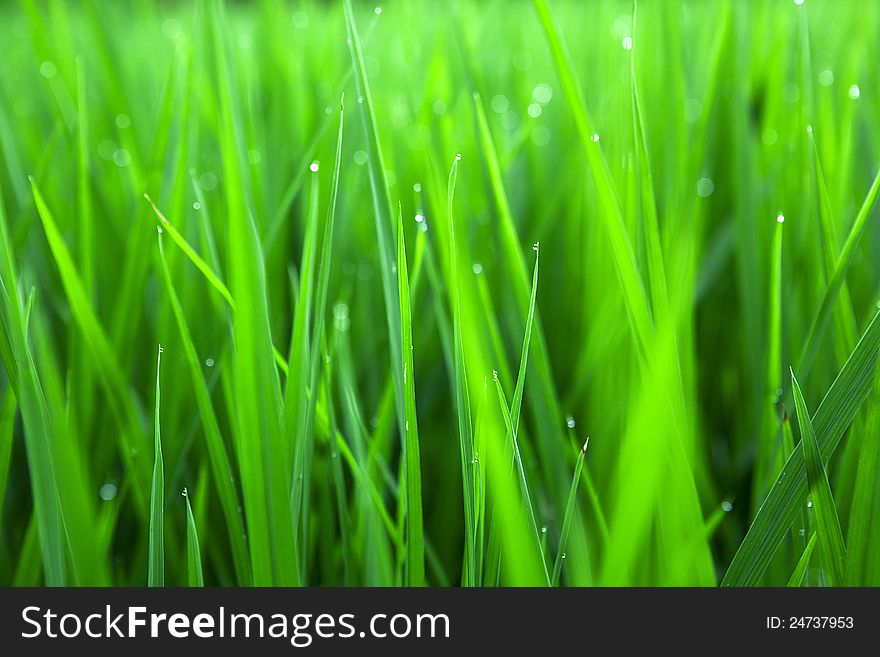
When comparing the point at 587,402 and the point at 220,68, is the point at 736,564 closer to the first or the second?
the point at 587,402

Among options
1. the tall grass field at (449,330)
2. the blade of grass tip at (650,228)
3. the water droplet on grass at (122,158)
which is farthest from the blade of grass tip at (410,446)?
the water droplet on grass at (122,158)

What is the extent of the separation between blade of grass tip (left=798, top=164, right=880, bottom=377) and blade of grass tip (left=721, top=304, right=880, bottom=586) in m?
0.04

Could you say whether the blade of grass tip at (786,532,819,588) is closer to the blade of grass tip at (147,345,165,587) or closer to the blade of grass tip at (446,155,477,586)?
the blade of grass tip at (446,155,477,586)

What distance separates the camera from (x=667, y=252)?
0.34 meters

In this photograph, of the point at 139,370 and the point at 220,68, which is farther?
the point at 139,370

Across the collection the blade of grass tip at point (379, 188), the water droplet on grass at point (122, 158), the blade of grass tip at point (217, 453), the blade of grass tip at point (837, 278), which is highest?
the water droplet on grass at point (122, 158)

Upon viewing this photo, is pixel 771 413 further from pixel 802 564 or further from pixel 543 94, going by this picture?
pixel 543 94

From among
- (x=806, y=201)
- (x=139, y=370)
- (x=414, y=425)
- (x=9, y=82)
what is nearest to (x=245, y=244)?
(x=414, y=425)

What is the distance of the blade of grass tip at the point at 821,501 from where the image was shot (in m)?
0.23

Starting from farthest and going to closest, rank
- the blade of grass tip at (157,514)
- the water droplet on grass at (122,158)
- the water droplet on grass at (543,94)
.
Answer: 1. the water droplet on grass at (543,94)
2. the water droplet on grass at (122,158)
3. the blade of grass tip at (157,514)

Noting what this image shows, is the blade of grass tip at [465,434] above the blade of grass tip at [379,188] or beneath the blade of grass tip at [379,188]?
beneath

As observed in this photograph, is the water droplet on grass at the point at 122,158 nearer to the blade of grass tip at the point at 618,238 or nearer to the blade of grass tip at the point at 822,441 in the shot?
the blade of grass tip at the point at 618,238

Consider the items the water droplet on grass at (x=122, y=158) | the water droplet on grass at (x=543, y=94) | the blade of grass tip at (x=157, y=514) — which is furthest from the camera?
the water droplet on grass at (x=543, y=94)

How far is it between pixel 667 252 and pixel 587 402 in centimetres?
9
